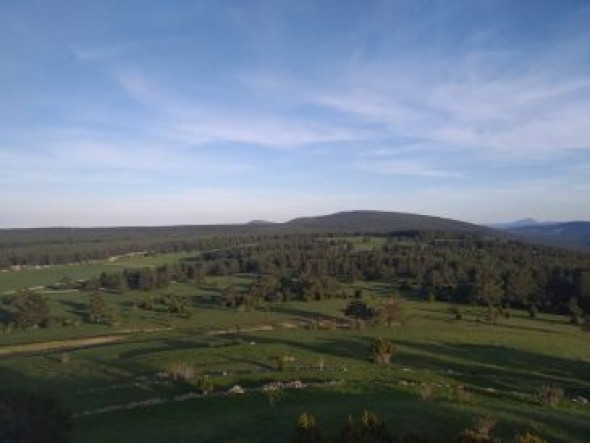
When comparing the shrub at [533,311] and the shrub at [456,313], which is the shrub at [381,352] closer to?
the shrub at [456,313]

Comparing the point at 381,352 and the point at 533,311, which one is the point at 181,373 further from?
the point at 533,311

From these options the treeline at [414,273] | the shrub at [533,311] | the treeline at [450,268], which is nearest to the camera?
the shrub at [533,311]

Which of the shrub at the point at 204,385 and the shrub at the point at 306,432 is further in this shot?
the shrub at the point at 204,385

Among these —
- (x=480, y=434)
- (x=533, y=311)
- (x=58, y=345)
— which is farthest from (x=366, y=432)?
(x=533, y=311)

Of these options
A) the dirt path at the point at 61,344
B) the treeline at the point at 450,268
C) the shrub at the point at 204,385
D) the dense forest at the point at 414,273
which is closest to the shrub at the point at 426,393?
the shrub at the point at 204,385

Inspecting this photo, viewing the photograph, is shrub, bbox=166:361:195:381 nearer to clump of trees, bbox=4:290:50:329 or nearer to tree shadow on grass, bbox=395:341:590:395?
tree shadow on grass, bbox=395:341:590:395

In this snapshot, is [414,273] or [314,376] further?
[414,273]

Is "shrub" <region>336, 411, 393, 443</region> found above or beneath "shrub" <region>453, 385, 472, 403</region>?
above

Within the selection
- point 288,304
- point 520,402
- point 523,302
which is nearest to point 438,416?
point 520,402

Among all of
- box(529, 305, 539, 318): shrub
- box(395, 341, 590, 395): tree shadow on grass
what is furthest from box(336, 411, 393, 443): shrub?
box(529, 305, 539, 318): shrub
